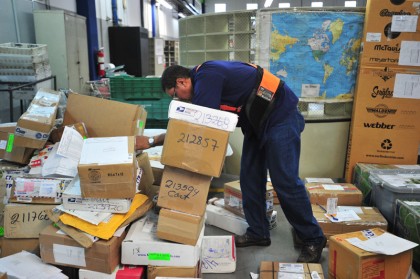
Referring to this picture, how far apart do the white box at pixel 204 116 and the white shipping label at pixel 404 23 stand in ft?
6.40

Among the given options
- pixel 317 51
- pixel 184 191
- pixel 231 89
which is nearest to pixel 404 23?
pixel 317 51

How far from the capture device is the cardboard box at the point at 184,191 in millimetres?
1586

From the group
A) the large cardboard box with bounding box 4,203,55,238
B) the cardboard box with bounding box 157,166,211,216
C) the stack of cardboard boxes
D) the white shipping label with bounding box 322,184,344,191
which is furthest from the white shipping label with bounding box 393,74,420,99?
the large cardboard box with bounding box 4,203,55,238

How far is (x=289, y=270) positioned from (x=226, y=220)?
71cm

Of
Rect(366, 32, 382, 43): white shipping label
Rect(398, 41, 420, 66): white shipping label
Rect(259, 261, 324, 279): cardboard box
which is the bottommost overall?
Rect(259, 261, 324, 279): cardboard box

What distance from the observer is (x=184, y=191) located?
1.60 metres

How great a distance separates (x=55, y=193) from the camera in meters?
1.87

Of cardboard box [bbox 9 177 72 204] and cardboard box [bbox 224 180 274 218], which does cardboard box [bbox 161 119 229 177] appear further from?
cardboard box [bbox 224 180 274 218]

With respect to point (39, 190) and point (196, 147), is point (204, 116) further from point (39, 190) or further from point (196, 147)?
point (39, 190)

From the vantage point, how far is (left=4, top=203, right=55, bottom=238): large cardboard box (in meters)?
1.86

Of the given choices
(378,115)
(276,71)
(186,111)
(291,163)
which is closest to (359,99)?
(378,115)

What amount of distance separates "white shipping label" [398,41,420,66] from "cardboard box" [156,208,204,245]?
2200mm

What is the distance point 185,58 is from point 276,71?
3.61ft

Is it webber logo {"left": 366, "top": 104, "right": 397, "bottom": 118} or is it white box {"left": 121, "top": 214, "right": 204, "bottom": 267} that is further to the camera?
webber logo {"left": 366, "top": 104, "right": 397, "bottom": 118}
